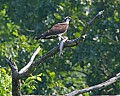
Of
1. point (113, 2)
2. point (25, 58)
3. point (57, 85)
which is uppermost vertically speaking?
point (113, 2)

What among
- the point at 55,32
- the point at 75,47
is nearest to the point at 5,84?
the point at 55,32

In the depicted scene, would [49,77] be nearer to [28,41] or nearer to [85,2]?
[28,41]

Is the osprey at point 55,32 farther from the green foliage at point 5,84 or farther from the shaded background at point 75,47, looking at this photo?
the shaded background at point 75,47

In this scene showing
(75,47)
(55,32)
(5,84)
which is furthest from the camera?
(75,47)

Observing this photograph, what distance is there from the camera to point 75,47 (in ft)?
34.2

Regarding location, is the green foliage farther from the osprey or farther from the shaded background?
the shaded background

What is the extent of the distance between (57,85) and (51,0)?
176cm

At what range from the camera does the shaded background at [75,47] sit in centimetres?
1020

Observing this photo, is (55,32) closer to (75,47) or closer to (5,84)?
(5,84)

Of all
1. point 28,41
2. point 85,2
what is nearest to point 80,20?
Result: point 85,2

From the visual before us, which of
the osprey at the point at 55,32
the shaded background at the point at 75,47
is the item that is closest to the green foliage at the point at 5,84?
the osprey at the point at 55,32

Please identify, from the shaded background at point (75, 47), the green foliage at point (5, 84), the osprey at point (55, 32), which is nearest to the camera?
the green foliage at point (5, 84)

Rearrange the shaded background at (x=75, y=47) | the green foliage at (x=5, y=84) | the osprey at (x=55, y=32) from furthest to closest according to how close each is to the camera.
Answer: the shaded background at (x=75, y=47) → the osprey at (x=55, y=32) → the green foliage at (x=5, y=84)

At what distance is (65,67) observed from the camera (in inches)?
418
